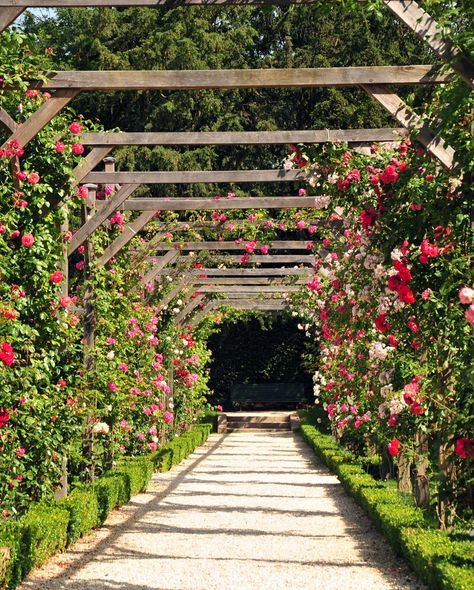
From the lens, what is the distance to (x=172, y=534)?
28.8ft

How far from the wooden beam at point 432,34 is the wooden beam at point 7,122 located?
2975 millimetres

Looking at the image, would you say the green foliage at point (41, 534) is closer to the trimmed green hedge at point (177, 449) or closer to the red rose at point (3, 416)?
the red rose at point (3, 416)

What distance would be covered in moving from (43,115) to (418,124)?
7.63ft

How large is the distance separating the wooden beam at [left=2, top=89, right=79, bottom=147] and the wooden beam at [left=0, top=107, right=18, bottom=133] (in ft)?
0.27

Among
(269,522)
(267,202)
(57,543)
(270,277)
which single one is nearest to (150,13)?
(270,277)

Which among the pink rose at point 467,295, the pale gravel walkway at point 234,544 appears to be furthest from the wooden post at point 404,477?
the pink rose at point 467,295

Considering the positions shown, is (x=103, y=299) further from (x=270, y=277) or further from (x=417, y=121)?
(x=270, y=277)

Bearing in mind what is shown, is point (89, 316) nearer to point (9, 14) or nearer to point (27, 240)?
point (27, 240)

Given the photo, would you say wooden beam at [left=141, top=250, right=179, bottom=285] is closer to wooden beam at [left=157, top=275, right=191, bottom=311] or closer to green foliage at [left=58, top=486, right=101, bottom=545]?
wooden beam at [left=157, top=275, right=191, bottom=311]

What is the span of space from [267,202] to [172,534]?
3480mm

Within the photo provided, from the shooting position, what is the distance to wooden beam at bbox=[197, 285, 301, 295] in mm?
17777

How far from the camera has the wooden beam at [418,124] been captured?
5371 mm

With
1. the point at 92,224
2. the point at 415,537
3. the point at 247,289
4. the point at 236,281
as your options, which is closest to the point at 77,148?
the point at 92,224

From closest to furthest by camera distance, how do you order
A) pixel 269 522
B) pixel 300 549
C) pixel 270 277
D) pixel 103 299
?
pixel 300 549 < pixel 269 522 < pixel 103 299 < pixel 270 277
